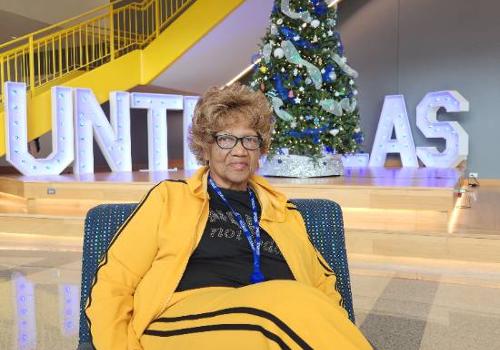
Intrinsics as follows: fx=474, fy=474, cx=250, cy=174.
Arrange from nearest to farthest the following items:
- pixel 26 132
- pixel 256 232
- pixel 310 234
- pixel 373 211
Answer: pixel 256 232 < pixel 310 234 < pixel 373 211 < pixel 26 132

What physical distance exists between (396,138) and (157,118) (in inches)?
135

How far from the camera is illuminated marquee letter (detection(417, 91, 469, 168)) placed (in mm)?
6348

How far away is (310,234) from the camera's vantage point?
4.80 feet

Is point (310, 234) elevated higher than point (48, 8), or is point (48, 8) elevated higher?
point (48, 8)

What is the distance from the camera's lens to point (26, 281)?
297 cm

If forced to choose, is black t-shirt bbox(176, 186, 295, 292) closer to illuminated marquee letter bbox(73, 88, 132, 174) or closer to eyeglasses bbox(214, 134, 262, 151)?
eyeglasses bbox(214, 134, 262, 151)

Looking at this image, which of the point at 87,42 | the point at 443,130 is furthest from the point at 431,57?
the point at 87,42

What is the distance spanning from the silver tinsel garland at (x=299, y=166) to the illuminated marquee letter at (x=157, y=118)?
2.07 meters

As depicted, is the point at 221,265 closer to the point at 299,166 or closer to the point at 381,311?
the point at 381,311

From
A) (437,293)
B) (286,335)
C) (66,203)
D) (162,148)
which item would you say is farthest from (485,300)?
(162,148)

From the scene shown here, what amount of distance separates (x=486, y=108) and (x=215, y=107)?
6407 mm

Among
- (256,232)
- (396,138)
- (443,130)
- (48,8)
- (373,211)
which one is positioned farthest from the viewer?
(48,8)

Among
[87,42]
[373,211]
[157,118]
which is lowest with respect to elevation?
[373,211]

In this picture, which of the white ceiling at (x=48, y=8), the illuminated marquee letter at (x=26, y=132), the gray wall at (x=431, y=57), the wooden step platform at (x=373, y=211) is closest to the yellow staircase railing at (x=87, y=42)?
the white ceiling at (x=48, y=8)
